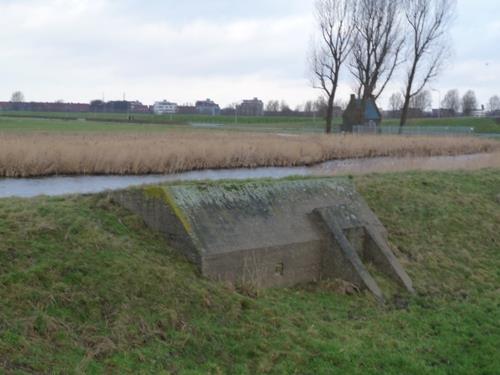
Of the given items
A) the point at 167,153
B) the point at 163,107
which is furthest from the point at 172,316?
the point at 163,107

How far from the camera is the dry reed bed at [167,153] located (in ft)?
53.5

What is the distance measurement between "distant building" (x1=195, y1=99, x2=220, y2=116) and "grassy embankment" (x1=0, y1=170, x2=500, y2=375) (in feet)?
379

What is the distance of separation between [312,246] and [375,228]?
1586mm

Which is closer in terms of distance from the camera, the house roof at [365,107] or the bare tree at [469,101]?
the house roof at [365,107]

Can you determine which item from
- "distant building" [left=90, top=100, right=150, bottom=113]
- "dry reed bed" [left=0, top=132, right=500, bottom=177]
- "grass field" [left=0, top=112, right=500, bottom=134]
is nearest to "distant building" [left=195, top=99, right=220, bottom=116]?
"distant building" [left=90, top=100, right=150, bottom=113]

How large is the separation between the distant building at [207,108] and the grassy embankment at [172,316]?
115396 mm

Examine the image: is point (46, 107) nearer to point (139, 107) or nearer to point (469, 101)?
point (139, 107)

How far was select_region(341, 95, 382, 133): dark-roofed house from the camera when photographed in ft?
156

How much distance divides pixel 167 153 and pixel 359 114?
3211cm

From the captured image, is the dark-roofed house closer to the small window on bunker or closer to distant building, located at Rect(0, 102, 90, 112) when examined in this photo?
the small window on bunker

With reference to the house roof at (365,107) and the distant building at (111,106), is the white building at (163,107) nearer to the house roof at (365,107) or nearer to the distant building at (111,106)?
the distant building at (111,106)

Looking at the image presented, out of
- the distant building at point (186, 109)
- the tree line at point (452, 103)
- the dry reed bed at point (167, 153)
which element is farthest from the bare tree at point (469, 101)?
the dry reed bed at point (167, 153)

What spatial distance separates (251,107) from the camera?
124 m

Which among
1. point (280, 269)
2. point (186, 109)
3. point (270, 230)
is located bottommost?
point (280, 269)
